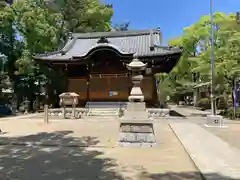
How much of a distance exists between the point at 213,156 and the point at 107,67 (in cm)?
1702

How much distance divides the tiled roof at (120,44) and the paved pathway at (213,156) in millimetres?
12458

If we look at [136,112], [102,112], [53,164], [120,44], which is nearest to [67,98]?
[102,112]

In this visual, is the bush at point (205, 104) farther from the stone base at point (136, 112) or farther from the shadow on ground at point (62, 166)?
the shadow on ground at point (62, 166)

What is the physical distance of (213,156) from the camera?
7.14m

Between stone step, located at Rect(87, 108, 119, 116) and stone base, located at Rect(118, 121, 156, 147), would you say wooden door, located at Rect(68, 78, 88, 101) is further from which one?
stone base, located at Rect(118, 121, 156, 147)

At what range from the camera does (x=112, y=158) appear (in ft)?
23.0

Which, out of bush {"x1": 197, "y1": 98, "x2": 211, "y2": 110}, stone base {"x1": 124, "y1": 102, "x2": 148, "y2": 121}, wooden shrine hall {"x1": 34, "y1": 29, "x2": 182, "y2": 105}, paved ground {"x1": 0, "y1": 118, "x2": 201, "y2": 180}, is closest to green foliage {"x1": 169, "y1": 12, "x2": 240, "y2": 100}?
wooden shrine hall {"x1": 34, "y1": 29, "x2": 182, "y2": 105}

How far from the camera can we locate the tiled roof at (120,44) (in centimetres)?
2219

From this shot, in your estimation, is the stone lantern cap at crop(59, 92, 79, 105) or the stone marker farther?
the stone lantern cap at crop(59, 92, 79, 105)

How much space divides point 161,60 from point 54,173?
17331mm

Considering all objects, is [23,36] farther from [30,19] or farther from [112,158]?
[112,158]

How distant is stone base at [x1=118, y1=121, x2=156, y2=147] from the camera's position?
8656mm

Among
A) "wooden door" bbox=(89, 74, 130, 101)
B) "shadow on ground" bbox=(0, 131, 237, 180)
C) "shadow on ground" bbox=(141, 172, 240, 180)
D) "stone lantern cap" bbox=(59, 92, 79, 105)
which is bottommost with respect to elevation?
"shadow on ground" bbox=(141, 172, 240, 180)

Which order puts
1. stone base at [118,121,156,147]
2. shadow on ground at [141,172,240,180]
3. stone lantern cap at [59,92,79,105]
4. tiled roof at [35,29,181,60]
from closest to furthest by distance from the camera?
shadow on ground at [141,172,240,180], stone base at [118,121,156,147], stone lantern cap at [59,92,79,105], tiled roof at [35,29,181,60]
